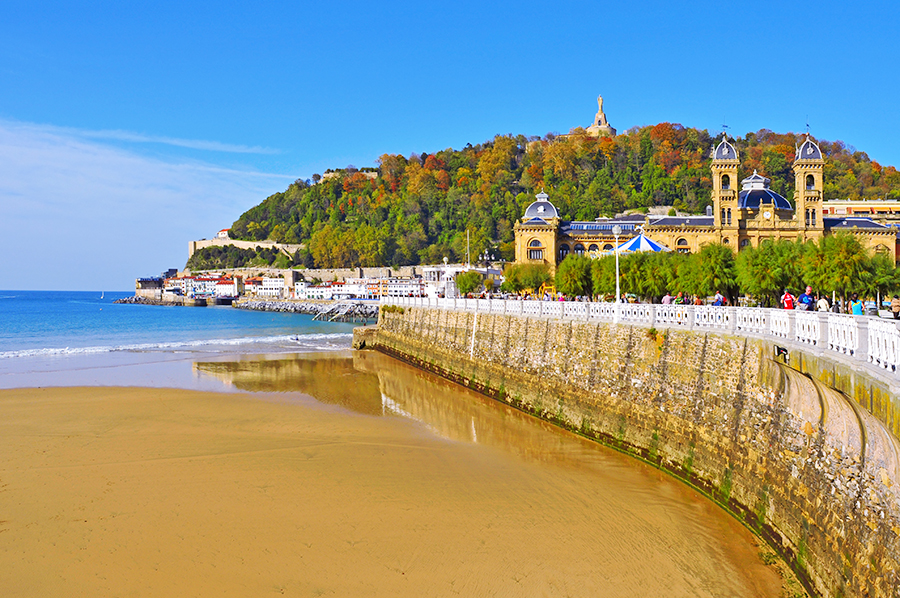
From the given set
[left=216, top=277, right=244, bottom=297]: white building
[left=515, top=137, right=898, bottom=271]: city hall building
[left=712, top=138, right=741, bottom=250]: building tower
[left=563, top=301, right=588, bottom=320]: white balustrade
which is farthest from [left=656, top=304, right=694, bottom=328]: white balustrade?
[left=216, top=277, right=244, bottom=297]: white building

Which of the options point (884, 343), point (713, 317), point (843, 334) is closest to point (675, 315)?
point (713, 317)

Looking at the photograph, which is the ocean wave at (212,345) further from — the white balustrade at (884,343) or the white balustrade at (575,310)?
the white balustrade at (884,343)

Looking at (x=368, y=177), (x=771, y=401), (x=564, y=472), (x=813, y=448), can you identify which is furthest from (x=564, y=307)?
(x=368, y=177)

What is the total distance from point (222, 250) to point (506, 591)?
7011 inches

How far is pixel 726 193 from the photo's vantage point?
60.9 metres

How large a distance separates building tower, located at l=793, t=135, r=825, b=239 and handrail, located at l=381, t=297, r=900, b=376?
163 feet

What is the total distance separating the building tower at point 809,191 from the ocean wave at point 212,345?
4459 cm

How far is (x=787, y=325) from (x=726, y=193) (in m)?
56.2

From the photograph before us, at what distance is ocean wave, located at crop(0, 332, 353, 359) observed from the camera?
36438mm

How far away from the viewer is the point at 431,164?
15300cm

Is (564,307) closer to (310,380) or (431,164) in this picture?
(310,380)

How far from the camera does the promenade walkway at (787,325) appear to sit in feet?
23.5

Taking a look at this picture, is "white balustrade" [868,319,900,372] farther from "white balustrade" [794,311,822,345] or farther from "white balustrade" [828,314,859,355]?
"white balustrade" [794,311,822,345]

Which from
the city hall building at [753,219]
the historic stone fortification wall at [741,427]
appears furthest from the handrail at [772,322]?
the city hall building at [753,219]
